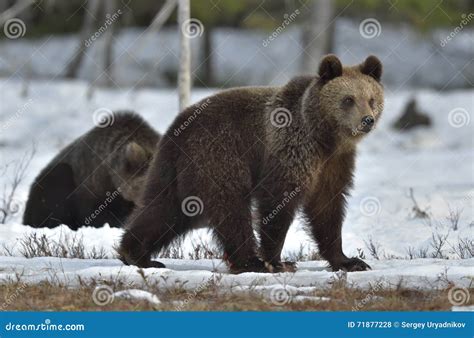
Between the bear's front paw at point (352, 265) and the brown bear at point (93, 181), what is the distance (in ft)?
12.9

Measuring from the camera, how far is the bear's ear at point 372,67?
773 cm

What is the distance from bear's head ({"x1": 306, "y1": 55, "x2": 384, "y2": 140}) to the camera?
7.51 metres

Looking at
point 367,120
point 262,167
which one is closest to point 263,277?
point 262,167

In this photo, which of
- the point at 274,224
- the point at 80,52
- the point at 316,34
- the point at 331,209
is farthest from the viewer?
the point at 80,52

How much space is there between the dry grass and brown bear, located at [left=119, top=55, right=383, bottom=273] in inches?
42.7

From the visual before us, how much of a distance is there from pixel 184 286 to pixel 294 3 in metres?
16.7

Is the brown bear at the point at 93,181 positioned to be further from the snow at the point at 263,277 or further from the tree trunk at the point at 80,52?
the tree trunk at the point at 80,52

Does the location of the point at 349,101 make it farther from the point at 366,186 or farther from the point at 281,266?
the point at 366,186

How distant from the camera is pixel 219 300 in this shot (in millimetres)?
6254

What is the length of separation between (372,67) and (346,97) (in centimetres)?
43

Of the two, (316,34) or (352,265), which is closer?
A: (352,265)

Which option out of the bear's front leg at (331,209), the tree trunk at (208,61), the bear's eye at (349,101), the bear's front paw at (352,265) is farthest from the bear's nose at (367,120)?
the tree trunk at (208,61)

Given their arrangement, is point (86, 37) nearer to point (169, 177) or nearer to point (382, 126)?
point (382, 126)

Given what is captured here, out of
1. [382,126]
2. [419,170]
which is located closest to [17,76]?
[382,126]
